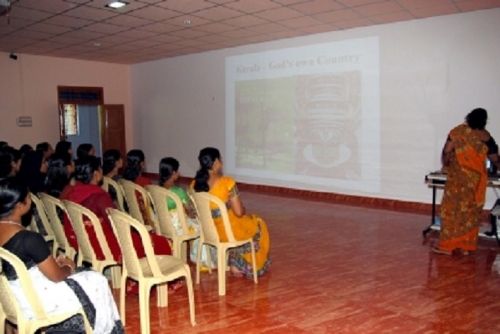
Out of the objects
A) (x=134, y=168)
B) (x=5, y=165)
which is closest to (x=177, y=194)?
(x=134, y=168)

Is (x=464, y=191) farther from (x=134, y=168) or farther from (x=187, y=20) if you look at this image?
(x=187, y=20)

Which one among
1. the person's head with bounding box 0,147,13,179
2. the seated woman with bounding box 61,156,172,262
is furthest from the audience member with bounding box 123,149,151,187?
the person's head with bounding box 0,147,13,179

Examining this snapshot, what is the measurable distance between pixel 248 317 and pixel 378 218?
3605 mm

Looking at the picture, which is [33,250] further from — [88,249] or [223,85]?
[223,85]

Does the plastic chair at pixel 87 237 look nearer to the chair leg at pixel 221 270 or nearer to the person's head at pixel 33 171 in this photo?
the chair leg at pixel 221 270

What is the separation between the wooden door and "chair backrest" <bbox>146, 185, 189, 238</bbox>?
7458mm

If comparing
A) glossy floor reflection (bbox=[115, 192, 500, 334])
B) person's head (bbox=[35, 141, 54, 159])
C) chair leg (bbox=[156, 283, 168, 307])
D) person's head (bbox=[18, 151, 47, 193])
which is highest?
person's head (bbox=[35, 141, 54, 159])

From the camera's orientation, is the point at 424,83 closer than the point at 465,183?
No

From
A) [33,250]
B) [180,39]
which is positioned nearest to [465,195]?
[33,250]

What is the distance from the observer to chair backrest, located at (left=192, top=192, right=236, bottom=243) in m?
3.23

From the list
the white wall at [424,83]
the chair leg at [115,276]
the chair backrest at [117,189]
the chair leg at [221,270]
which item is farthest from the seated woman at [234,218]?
the white wall at [424,83]

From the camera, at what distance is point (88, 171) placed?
3312 mm

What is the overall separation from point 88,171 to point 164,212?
665mm

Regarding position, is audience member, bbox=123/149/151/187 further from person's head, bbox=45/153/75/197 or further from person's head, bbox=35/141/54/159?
person's head, bbox=35/141/54/159
